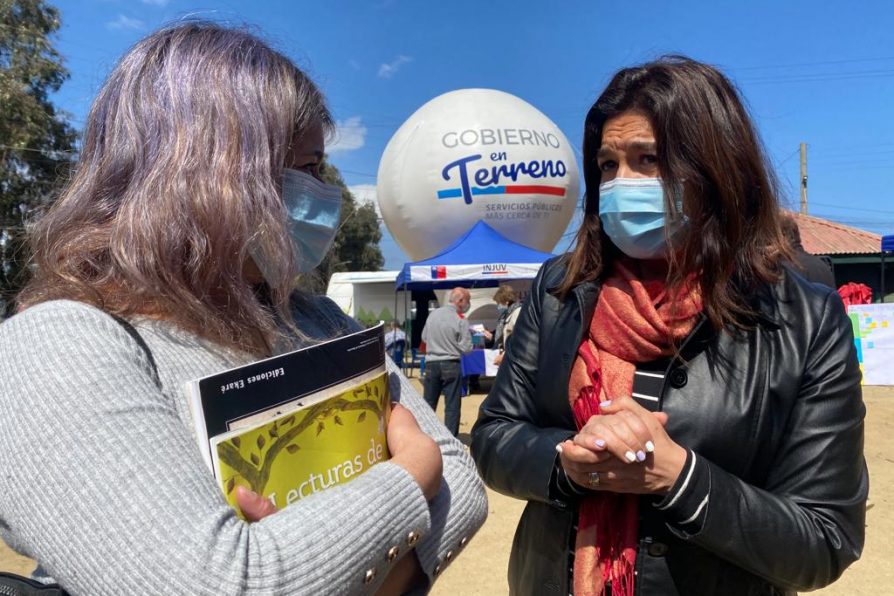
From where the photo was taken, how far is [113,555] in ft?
2.43

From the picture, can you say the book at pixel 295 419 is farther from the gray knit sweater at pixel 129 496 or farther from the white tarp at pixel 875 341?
the white tarp at pixel 875 341

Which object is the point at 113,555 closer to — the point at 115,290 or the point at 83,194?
the point at 115,290

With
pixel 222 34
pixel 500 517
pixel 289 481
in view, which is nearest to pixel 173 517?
pixel 289 481

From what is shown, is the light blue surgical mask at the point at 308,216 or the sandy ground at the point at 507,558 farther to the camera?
the sandy ground at the point at 507,558

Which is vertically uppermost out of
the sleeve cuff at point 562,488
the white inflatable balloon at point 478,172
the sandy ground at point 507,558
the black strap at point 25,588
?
the white inflatable balloon at point 478,172

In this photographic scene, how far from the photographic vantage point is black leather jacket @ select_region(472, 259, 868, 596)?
128cm

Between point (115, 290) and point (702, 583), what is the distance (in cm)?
133

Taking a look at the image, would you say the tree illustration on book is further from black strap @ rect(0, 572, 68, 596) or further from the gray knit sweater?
black strap @ rect(0, 572, 68, 596)

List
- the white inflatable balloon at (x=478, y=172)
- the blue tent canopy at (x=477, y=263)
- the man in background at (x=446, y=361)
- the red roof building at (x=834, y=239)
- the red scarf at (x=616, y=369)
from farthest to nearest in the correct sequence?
1. the red roof building at (x=834, y=239)
2. the white inflatable balloon at (x=478, y=172)
3. the blue tent canopy at (x=477, y=263)
4. the man in background at (x=446, y=361)
5. the red scarf at (x=616, y=369)

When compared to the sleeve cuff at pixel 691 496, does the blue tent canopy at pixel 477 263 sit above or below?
above

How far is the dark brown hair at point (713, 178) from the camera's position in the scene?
1.57 meters

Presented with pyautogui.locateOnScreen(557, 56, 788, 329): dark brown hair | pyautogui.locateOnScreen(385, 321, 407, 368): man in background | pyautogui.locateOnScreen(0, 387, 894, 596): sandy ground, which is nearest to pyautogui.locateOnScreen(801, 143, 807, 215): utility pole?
pyautogui.locateOnScreen(385, 321, 407, 368): man in background

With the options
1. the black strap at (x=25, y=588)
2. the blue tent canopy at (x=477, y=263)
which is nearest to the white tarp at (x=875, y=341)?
the blue tent canopy at (x=477, y=263)

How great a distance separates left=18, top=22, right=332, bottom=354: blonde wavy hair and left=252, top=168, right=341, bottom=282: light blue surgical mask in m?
0.08
